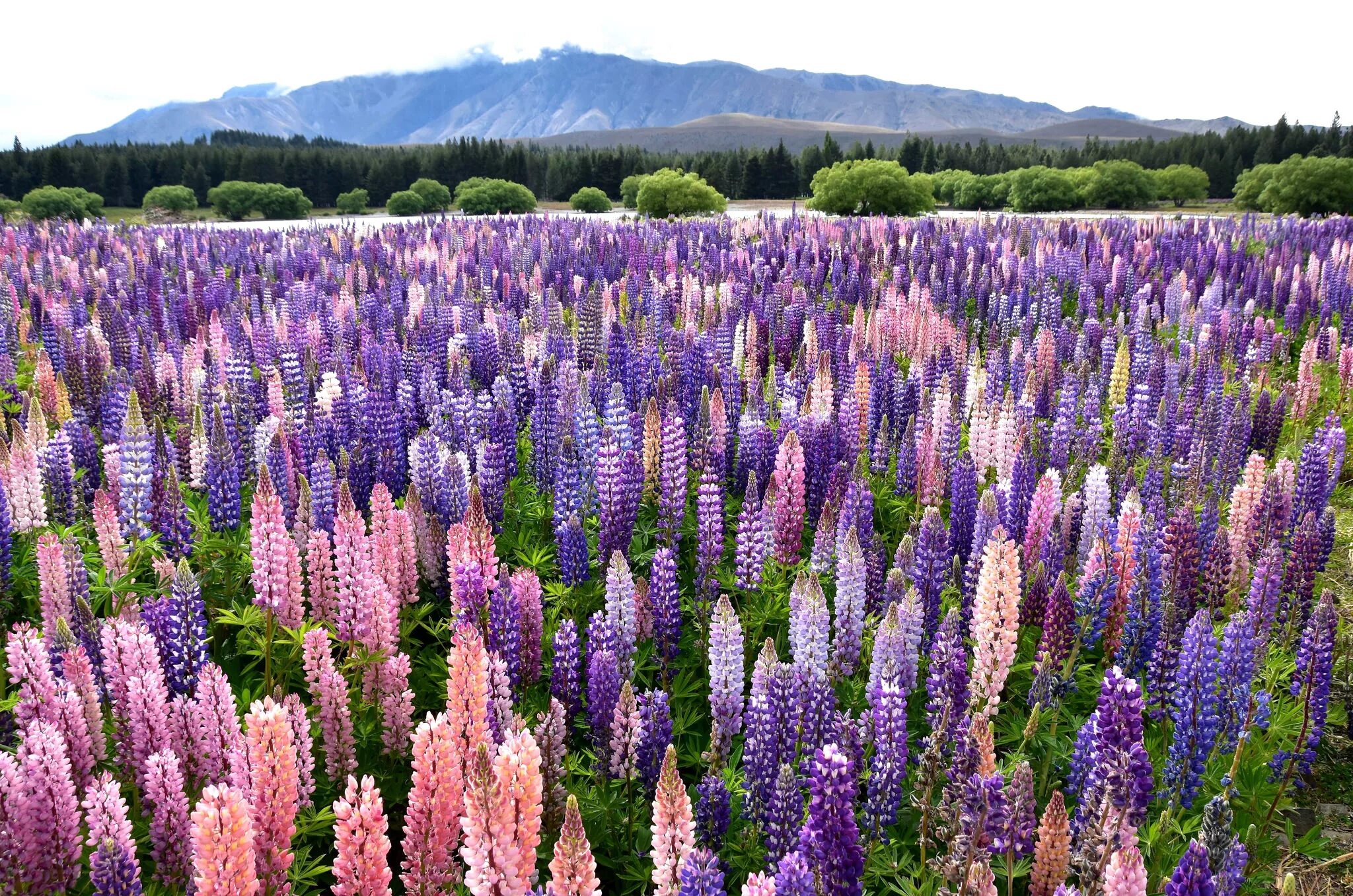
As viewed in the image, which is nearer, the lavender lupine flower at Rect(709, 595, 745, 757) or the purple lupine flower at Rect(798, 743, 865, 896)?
the purple lupine flower at Rect(798, 743, 865, 896)

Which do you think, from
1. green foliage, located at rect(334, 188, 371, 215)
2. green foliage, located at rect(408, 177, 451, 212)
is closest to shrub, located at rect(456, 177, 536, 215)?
green foliage, located at rect(408, 177, 451, 212)

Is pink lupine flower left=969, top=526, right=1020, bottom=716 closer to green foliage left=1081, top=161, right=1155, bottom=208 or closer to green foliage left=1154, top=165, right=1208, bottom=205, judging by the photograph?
green foliage left=1081, top=161, right=1155, bottom=208

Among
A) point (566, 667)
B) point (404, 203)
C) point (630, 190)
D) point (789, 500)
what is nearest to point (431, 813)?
point (566, 667)

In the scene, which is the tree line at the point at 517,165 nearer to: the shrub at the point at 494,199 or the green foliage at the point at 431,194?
the green foliage at the point at 431,194

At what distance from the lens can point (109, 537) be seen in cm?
507

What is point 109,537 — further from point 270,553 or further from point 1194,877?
point 1194,877

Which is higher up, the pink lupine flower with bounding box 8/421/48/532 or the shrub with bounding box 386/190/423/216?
the shrub with bounding box 386/190/423/216

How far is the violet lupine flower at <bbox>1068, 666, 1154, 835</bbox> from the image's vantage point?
9.84 feet

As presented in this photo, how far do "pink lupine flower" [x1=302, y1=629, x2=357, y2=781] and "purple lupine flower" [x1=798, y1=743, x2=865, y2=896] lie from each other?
83.9 inches

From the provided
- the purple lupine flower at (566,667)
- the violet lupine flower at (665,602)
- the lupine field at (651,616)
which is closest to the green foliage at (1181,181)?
the lupine field at (651,616)

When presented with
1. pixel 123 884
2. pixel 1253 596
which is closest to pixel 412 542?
pixel 123 884

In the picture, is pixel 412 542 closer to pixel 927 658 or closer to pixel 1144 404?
pixel 927 658

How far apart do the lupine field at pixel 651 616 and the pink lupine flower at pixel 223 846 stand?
0.03ft

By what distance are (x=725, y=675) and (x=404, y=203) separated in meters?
58.2
